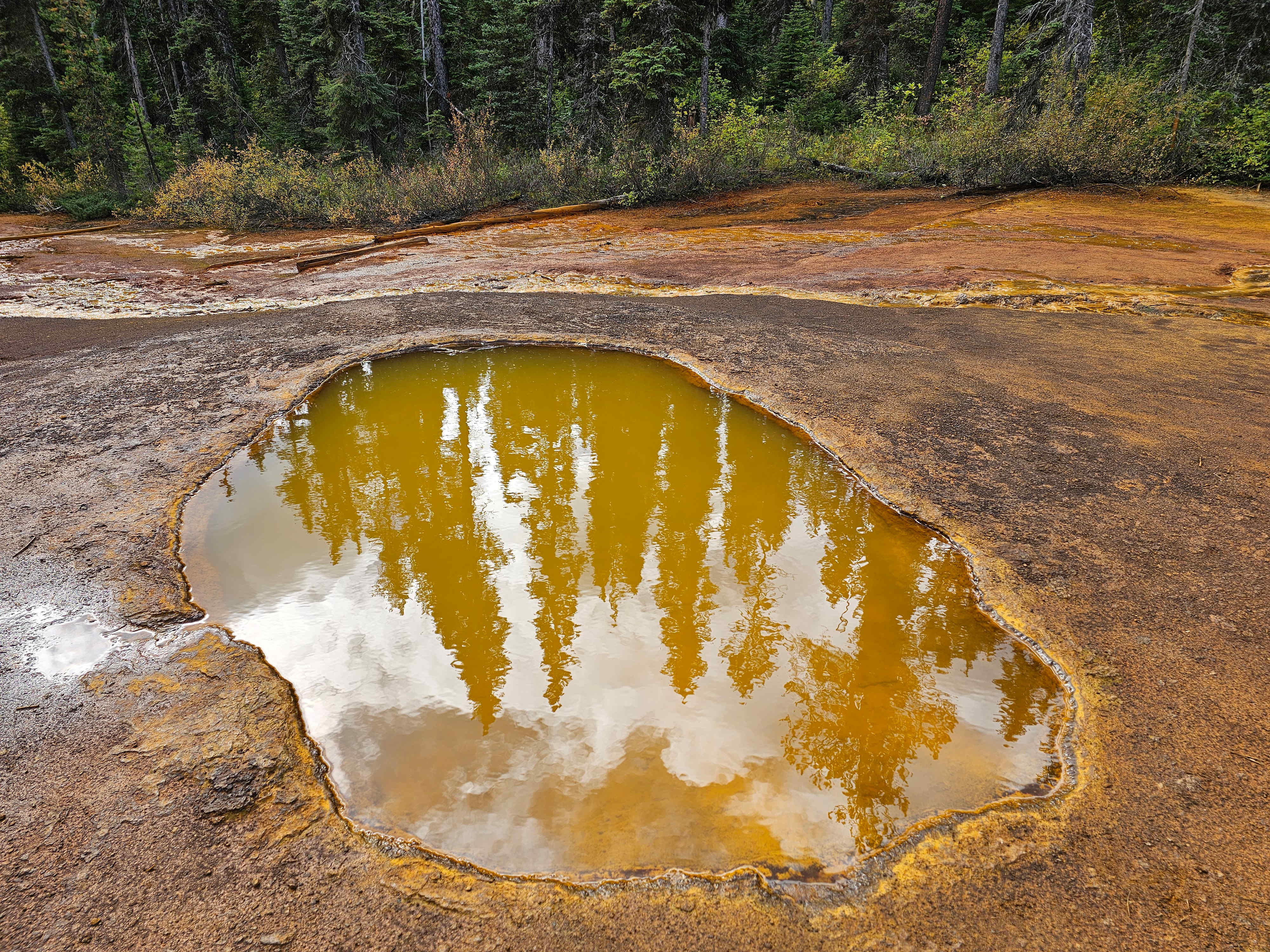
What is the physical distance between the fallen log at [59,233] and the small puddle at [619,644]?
56.6ft

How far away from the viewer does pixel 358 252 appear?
39.0 ft

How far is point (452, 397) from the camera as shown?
543cm

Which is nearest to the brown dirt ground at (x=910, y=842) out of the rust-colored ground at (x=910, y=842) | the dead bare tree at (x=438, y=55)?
the rust-colored ground at (x=910, y=842)

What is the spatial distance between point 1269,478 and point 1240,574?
3.72ft

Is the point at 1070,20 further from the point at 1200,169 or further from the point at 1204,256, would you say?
the point at 1204,256

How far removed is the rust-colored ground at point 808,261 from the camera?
7.52 meters

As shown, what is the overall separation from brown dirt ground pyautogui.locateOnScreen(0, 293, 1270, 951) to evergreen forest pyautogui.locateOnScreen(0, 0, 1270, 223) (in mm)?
10993

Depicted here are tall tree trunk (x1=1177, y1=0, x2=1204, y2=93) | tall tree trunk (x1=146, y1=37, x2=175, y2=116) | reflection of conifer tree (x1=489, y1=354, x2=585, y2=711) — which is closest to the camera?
reflection of conifer tree (x1=489, y1=354, x2=585, y2=711)

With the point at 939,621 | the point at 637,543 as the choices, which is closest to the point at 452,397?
the point at 637,543

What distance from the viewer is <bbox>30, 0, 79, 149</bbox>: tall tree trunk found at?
81.1ft

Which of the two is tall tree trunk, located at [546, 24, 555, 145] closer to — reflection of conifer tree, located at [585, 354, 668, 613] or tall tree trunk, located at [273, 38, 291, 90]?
tall tree trunk, located at [273, 38, 291, 90]

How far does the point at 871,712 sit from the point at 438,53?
80.1ft

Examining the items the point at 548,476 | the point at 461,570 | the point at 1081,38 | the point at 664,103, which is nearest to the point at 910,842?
the point at 461,570

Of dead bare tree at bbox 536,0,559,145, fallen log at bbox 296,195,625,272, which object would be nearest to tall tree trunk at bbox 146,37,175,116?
dead bare tree at bbox 536,0,559,145
